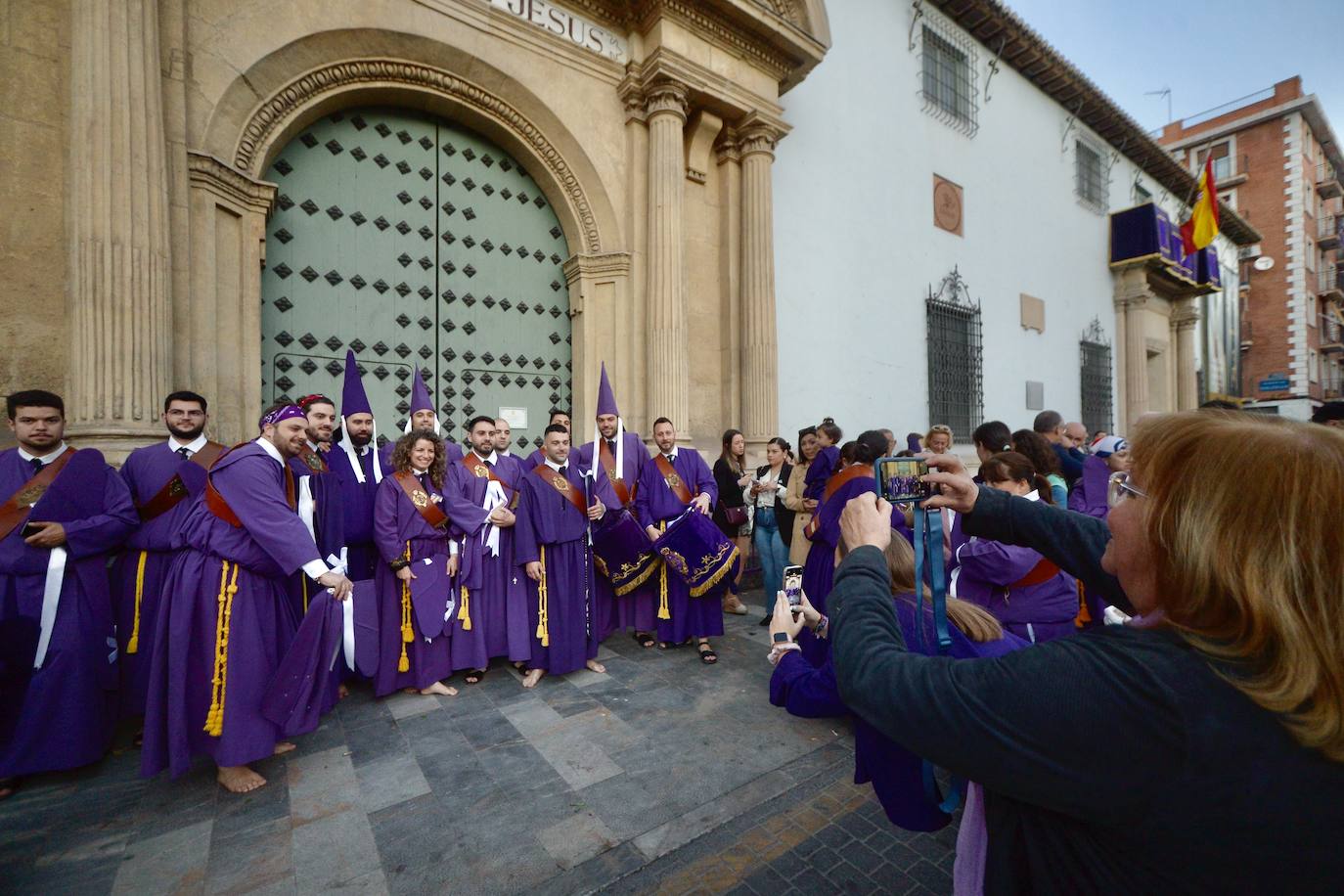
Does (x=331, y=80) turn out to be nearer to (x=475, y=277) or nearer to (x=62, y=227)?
(x=475, y=277)

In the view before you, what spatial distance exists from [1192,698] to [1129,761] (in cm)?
12

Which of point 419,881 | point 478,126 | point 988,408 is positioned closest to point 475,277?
point 478,126

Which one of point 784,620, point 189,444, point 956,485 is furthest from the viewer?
point 189,444

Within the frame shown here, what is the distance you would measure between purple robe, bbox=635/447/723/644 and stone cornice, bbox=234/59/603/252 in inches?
125

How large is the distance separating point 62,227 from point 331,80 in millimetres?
2607

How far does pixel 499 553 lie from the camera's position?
457 centimetres

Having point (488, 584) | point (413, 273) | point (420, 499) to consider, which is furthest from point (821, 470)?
point (413, 273)

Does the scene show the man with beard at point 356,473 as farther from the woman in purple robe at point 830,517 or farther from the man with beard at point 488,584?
the woman in purple robe at point 830,517

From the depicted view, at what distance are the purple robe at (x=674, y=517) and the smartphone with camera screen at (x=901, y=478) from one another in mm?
3631

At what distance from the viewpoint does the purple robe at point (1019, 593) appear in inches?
109

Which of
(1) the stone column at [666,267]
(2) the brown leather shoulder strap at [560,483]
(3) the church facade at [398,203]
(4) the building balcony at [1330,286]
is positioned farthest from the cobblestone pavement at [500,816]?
(4) the building balcony at [1330,286]

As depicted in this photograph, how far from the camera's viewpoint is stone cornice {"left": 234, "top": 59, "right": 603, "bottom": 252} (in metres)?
5.00

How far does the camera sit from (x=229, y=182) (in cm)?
475

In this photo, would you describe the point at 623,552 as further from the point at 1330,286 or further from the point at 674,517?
the point at 1330,286
